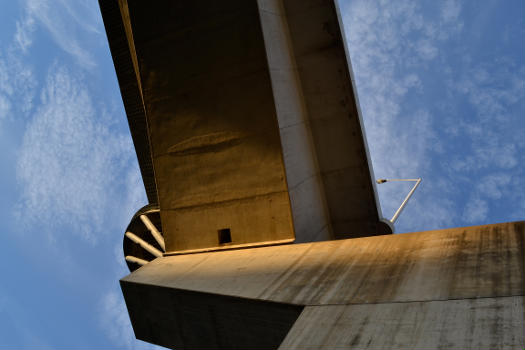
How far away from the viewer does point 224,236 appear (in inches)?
363

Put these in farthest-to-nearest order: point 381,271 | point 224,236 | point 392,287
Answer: point 224,236
point 381,271
point 392,287

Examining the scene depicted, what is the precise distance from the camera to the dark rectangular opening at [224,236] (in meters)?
9.17

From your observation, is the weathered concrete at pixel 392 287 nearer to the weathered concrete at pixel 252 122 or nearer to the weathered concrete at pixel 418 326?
the weathered concrete at pixel 418 326

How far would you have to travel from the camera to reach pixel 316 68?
10125 mm

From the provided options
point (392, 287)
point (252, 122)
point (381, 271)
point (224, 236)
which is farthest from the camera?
point (224, 236)

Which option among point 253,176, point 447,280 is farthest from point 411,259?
point 253,176

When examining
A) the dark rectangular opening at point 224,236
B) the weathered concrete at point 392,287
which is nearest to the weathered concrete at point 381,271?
the weathered concrete at point 392,287

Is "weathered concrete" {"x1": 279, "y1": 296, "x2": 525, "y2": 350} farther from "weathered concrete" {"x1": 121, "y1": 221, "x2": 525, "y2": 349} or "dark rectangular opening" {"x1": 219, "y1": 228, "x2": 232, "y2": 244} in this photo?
"dark rectangular opening" {"x1": 219, "y1": 228, "x2": 232, "y2": 244}

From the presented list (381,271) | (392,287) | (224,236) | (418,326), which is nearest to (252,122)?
(224,236)

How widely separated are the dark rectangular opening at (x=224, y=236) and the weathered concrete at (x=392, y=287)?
1482 mm

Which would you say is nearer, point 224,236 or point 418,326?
point 418,326

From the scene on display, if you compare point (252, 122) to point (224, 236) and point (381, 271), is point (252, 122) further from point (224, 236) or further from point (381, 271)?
point (381, 271)

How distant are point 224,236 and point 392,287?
5044mm

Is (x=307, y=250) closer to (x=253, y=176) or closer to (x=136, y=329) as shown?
(x=253, y=176)
